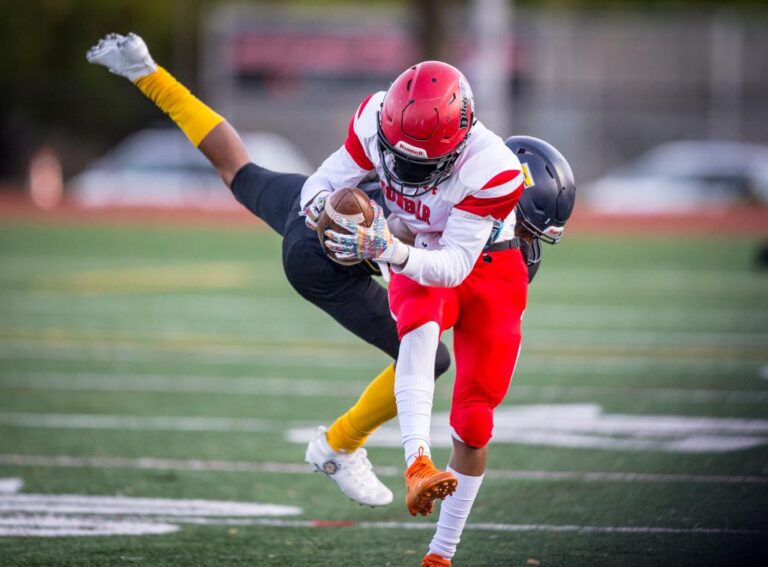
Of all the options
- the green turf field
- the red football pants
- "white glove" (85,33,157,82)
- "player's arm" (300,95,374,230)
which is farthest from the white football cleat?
"white glove" (85,33,157,82)

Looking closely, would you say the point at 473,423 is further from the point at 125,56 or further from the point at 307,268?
the point at 125,56

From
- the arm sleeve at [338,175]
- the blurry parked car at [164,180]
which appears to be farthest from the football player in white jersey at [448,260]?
the blurry parked car at [164,180]

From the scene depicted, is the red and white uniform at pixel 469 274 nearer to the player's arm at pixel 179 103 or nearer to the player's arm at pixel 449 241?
the player's arm at pixel 449 241

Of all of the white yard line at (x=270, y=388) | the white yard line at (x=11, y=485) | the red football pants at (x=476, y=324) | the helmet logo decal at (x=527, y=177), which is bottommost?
the white yard line at (x=270, y=388)

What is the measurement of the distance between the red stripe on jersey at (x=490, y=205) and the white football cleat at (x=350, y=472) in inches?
45.7

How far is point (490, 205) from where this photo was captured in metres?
4.09

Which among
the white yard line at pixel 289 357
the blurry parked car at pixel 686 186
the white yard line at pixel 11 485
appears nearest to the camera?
the white yard line at pixel 11 485

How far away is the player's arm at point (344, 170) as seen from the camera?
4371 millimetres

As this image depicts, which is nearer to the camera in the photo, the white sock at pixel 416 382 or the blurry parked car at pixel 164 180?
the white sock at pixel 416 382

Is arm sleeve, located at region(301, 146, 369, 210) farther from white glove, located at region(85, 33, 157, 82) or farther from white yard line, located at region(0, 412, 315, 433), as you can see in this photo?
white yard line, located at region(0, 412, 315, 433)

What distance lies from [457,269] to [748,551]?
1.42 m

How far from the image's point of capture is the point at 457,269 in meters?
4.00

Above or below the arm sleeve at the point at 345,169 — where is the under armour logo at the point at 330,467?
below

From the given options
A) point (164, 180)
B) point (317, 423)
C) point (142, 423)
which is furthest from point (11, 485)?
point (164, 180)
